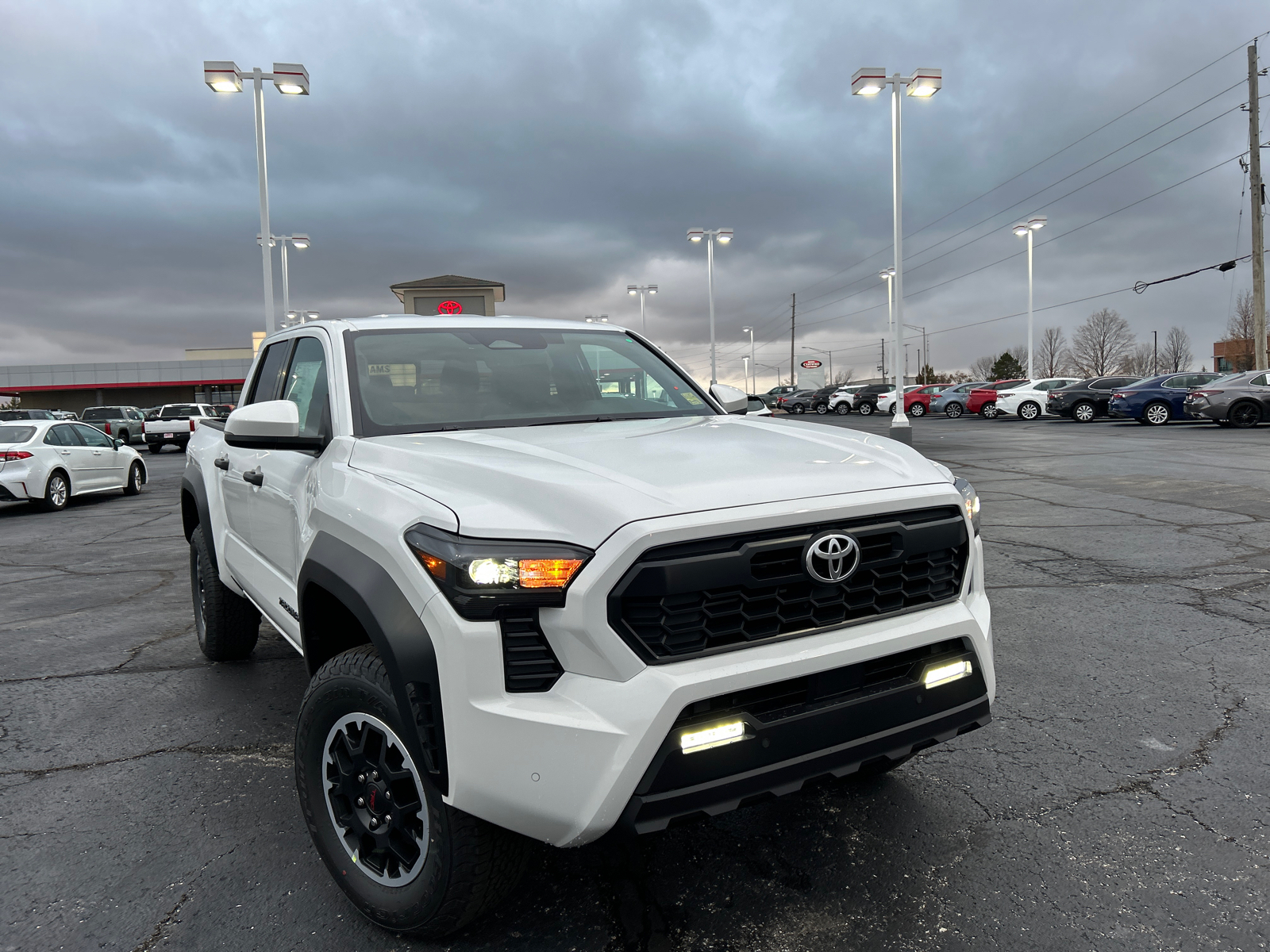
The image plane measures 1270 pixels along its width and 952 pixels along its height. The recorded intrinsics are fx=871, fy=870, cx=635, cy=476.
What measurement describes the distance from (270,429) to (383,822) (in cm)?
135

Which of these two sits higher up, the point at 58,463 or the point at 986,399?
the point at 986,399

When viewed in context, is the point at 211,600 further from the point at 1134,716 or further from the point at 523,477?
the point at 1134,716

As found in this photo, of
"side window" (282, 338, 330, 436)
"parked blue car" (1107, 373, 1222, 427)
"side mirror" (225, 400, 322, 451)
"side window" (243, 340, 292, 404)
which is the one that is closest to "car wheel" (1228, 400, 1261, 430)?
"parked blue car" (1107, 373, 1222, 427)

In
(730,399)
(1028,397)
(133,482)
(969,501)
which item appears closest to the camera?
(969,501)

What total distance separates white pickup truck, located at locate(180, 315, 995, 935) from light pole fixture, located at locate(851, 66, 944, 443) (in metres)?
19.2

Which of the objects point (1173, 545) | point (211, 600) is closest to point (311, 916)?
point (211, 600)

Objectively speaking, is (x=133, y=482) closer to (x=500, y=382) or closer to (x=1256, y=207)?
(x=500, y=382)

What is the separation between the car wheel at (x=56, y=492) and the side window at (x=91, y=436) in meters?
1.11

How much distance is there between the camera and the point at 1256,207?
2969cm

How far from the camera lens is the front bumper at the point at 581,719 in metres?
2.00

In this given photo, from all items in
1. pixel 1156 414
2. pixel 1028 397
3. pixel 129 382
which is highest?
pixel 129 382

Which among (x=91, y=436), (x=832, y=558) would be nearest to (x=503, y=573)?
(x=832, y=558)

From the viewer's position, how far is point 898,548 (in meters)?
2.39

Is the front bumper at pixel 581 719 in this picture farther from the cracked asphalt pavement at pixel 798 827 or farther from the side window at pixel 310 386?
the side window at pixel 310 386
